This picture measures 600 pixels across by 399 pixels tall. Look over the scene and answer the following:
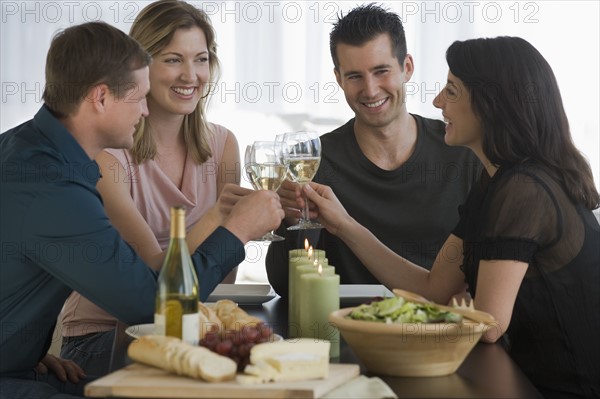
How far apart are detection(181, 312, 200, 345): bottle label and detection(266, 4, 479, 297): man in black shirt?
1.47 metres

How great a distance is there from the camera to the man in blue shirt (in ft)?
5.36

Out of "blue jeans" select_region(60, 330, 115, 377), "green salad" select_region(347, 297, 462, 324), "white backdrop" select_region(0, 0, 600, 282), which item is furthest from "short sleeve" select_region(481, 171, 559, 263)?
"white backdrop" select_region(0, 0, 600, 282)

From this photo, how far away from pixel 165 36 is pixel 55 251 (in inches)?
43.9

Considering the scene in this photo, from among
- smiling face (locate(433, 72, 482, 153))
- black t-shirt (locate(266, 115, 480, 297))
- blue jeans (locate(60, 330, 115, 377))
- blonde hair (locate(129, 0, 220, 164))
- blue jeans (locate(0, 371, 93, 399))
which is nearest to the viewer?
blue jeans (locate(0, 371, 93, 399))

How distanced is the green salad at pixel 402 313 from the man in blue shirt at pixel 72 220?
18.7 inches

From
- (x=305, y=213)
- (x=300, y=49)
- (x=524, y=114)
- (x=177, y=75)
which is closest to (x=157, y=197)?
(x=177, y=75)

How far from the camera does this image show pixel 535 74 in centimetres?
184

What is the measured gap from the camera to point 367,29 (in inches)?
113

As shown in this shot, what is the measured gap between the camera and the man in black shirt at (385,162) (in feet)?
9.25

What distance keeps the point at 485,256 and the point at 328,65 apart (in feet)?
11.2

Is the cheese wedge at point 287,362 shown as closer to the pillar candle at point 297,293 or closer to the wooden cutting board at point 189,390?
the wooden cutting board at point 189,390

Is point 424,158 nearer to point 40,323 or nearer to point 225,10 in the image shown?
point 40,323

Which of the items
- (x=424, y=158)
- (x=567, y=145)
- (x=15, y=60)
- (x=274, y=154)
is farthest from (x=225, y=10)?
(x=567, y=145)

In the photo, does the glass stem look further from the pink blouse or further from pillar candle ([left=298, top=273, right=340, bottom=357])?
pillar candle ([left=298, top=273, right=340, bottom=357])
